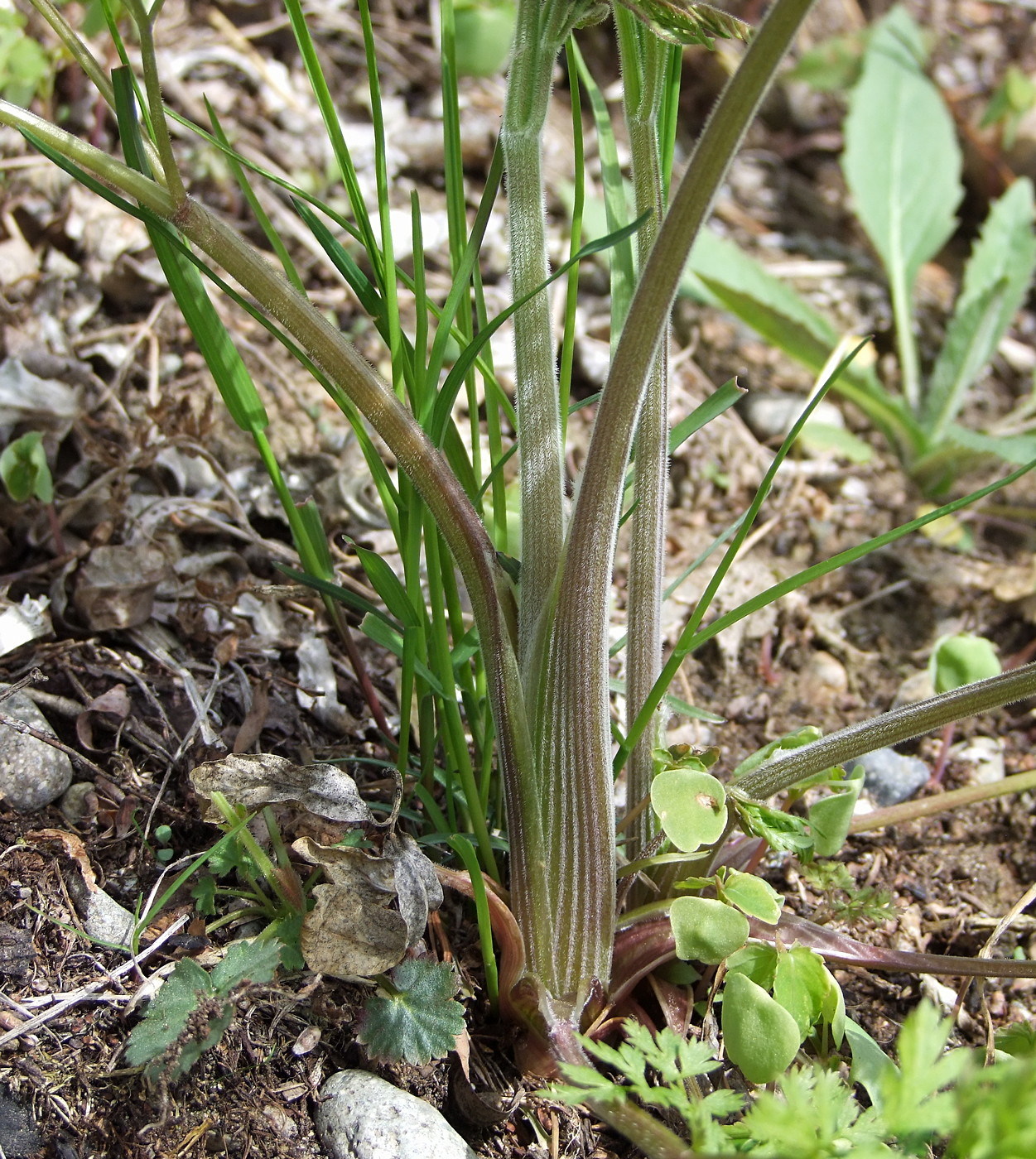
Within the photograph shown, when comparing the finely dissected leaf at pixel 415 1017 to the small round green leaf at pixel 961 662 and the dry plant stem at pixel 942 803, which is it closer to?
the dry plant stem at pixel 942 803

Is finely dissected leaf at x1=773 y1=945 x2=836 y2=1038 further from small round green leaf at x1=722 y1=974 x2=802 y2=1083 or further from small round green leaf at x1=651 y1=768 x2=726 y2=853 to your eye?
small round green leaf at x1=651 y1=768 x2=726 y2=853

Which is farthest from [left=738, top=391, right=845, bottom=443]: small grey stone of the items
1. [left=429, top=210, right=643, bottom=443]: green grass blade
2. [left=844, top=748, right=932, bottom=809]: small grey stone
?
[left=429, top=210, right=643, bottom=443]: green grass blade

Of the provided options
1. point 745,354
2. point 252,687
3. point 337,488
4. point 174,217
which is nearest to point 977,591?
point 745,354

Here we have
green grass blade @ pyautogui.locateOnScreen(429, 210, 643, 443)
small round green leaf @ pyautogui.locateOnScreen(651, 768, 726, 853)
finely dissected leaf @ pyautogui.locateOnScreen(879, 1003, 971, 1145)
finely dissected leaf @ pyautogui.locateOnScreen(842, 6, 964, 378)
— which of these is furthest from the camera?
finely dissected leaf @ pyautogui.locateOnScreen(842, 6, 964, 378)

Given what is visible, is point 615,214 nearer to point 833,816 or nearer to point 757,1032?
point 833,816

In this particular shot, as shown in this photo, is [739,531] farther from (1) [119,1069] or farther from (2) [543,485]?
(1) [119,1069]

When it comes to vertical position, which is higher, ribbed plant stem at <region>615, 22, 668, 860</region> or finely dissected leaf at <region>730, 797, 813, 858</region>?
ribbed plant stem at <region>615, 22, 668, 860</region>
